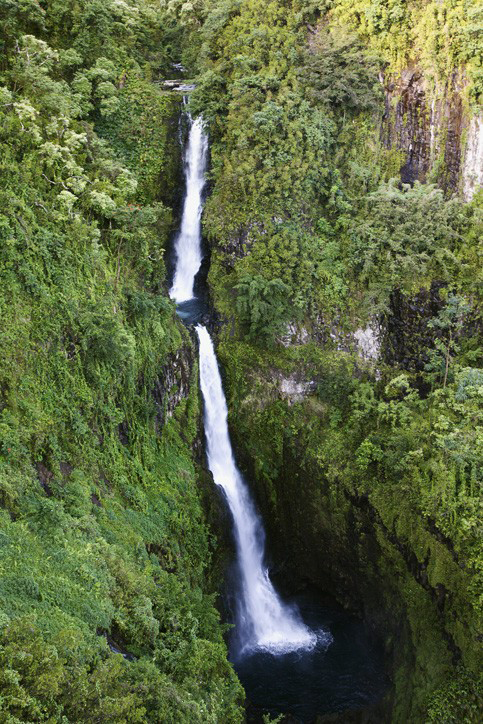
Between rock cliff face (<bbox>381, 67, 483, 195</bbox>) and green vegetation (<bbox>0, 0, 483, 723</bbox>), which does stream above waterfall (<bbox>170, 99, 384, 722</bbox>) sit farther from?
rock cliff face (<bbox>381, 67, 483, 195</bbox>)

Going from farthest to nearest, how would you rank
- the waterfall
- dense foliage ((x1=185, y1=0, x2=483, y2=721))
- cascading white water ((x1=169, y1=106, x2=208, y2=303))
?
cascading white water ((x1=169, y1=106, x2=208, y2=303))
dense foliage ((x1=185, y1=0, x2=483, y2=721))
the waterfall

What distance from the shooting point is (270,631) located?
12961 millimetres

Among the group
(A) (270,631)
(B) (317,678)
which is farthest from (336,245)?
(B) (317,678)

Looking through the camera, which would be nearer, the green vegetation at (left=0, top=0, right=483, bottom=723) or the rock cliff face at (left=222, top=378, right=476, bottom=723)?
the green vegetation at (left=0, top=0, right=483, bottom=723)

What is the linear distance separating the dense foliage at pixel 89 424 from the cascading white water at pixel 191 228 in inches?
36.0

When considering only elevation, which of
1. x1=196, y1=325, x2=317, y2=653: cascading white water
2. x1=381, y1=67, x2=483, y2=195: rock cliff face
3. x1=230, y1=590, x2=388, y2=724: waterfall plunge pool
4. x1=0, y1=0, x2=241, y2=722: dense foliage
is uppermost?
x1=381, y1=67, x2=483, y2=195: rock cliff face

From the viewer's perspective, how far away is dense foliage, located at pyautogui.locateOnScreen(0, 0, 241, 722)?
580 cm

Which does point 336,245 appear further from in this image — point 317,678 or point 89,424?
point 317,678

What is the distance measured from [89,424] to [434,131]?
524 inches

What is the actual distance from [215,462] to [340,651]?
18.3 ft

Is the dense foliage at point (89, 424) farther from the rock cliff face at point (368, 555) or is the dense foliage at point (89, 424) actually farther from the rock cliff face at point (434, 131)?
the rock cliff face at point (434, 131)

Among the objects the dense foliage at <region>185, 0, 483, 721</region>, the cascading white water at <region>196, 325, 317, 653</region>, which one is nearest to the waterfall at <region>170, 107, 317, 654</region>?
the cascading white water at <region>196, 325, 317, 653</region>

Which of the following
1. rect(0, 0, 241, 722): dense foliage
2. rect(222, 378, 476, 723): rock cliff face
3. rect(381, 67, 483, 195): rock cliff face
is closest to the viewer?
rect(0, 0, 241, 722): dense foliage

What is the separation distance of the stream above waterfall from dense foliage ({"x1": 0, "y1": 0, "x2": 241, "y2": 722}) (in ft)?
4.60
